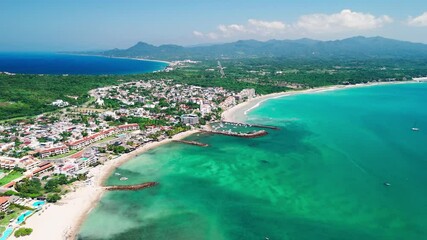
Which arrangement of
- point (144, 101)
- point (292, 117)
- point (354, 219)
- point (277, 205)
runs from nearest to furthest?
point (354, 219) → point (277, 205) → point (292, 117) → point (144, 101)

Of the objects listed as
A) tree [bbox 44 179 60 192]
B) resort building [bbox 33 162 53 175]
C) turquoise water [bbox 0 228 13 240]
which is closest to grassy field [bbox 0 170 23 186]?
resort building [bbox 33 162 53 175]

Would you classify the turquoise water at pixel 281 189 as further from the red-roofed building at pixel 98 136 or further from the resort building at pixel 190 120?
the red-roofed building at pixel 98 136

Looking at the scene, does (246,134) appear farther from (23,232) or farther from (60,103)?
(60,103)

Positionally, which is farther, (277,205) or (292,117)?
(292,117)

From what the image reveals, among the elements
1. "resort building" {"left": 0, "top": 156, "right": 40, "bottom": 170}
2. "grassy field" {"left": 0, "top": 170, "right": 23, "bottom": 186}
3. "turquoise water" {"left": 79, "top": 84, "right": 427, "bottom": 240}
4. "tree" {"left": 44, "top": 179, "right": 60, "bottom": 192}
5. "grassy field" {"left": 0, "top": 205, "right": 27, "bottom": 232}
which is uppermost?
"resort building" {"left": 0, "top": 156, "right": 40, "bottom": 170}

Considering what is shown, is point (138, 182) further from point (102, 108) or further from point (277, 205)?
point (102, 108)

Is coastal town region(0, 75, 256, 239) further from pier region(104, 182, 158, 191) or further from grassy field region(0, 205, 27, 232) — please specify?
pier region(104, 182, 158, 191)

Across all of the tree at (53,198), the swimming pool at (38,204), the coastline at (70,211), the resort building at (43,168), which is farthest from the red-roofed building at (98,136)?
the swimming pool at (38,204)

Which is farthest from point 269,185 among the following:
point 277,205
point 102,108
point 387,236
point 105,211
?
point 102,108
